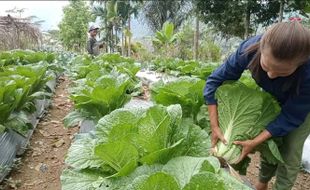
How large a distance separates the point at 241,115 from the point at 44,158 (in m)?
2.33

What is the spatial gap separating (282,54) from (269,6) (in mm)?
18175

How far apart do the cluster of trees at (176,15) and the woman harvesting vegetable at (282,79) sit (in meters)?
9.78

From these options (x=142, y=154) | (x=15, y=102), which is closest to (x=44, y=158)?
(x=15, y=102)

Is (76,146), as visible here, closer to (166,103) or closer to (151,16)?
(166,103)

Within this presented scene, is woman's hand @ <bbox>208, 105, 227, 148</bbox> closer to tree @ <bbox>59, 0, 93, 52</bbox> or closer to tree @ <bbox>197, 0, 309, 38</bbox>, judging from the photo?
tree @ <bbox>197, 0, 309, 38</bbox>

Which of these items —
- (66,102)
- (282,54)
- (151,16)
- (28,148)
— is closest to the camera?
(282,54)

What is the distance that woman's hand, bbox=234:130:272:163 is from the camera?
7.15 feet

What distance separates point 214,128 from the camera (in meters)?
2.33

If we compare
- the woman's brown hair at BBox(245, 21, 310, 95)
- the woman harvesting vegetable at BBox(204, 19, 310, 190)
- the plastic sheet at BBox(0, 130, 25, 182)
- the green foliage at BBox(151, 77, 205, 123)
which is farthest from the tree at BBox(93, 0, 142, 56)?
the woman's brown hair at BBox(245, 21, 310, 95)

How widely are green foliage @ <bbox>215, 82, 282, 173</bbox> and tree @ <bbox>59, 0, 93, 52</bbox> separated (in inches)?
1337

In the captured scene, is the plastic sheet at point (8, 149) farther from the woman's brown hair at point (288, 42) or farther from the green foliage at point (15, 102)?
the woman's brown hair at point (288, 42)

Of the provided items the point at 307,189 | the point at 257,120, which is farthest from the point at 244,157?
the point at 307,189

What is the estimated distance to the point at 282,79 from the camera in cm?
213

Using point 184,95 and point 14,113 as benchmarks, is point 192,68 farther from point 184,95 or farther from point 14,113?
point 184,95
